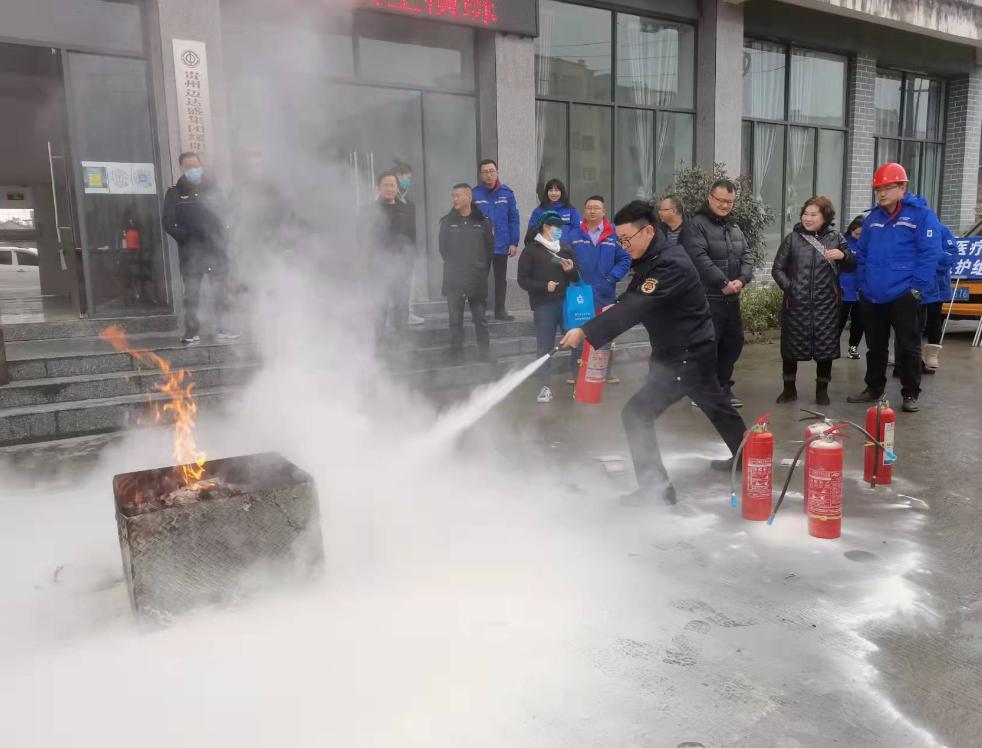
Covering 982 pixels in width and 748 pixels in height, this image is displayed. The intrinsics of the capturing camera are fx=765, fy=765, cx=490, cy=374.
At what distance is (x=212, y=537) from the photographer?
324 cm

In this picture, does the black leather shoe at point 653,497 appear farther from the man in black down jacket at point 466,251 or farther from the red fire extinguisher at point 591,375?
the man in black down jacket at point 466,251

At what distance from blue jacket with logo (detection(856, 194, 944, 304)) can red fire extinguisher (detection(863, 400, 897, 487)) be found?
2263 millimetres

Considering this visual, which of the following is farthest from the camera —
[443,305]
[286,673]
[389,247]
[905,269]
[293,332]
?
[443,305]

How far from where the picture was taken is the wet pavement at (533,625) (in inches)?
99.9

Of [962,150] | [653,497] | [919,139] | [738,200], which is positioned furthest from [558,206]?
[962,150]

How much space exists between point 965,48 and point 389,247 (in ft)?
51.8

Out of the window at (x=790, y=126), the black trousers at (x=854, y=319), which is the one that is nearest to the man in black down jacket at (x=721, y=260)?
the black trousers at (x=854, y=319)

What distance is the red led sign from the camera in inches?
373

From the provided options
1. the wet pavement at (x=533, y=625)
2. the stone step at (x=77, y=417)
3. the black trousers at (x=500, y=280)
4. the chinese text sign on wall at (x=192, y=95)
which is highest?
the chinese text sign on wall at (x=192, y=95)

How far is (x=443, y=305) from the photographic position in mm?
10695

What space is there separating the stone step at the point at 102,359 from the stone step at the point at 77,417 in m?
0.39

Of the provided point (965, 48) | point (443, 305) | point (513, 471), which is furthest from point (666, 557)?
point (965, 48)

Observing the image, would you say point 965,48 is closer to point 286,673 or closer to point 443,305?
point 443,305

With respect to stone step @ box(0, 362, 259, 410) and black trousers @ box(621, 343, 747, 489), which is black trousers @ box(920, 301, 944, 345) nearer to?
black trousers @ box(621, 343, 747, 489)
